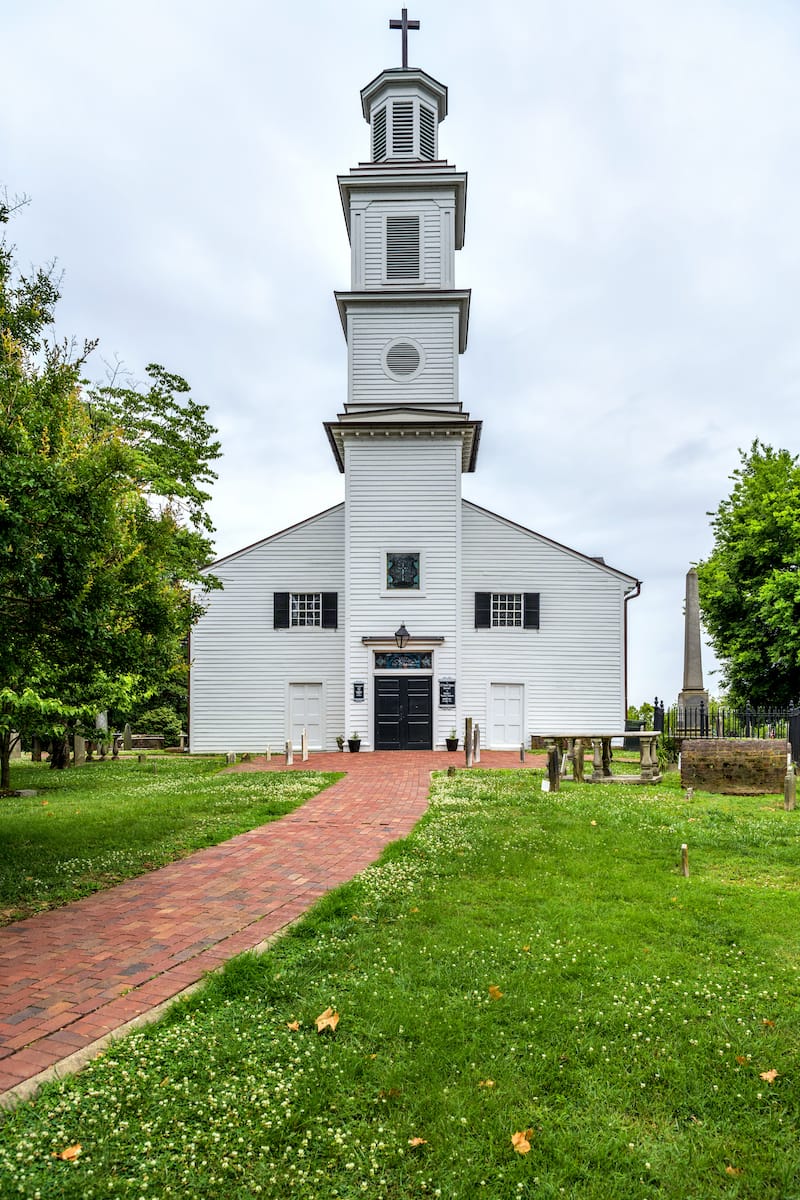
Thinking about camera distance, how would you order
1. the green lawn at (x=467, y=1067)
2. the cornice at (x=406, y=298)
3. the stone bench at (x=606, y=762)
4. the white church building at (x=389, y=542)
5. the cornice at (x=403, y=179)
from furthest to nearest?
the cornice at (x=403, y=179) < the cornice at (x=406, y=298) < the white church building at (x=389, y=542) < the stone bench at (x=606, y=762) < the green lawn at (x=467, y=1067)

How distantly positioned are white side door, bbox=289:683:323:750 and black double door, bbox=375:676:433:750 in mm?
2586

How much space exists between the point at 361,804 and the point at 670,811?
465 centimetres

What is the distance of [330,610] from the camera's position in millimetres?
24953

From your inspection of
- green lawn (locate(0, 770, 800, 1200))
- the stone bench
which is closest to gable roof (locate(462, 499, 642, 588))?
the stone bench

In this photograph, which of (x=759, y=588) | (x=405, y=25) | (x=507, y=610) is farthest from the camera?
(x=759, y=588)

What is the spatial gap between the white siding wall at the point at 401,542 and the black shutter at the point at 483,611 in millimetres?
1718

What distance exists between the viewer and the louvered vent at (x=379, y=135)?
86.4 ft

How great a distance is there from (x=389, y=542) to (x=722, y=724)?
10413 mm

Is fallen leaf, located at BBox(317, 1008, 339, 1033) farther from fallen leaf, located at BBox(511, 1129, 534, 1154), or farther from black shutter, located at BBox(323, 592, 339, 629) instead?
black shutter, located at BBox(323, 592, 339, 629)

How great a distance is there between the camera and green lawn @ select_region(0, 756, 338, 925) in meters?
7.69

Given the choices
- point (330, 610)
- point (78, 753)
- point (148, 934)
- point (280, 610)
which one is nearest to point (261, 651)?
point (280, 610)

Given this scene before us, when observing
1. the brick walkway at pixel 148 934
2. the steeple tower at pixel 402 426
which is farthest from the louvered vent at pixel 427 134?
the brick walkway at pixel 148 934

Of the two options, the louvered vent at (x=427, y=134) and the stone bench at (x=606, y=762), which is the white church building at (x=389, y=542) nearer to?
the louvered vent at (x=427, y=134)

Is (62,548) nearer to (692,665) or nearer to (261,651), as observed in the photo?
(261,651)
